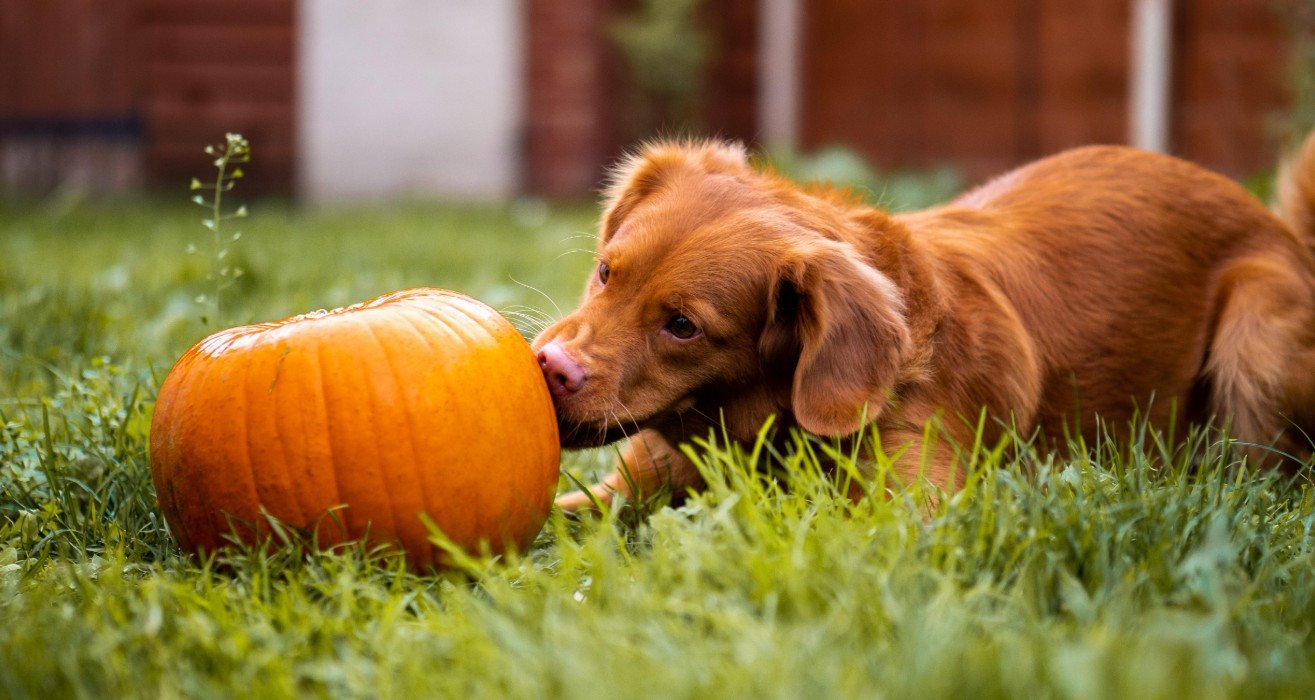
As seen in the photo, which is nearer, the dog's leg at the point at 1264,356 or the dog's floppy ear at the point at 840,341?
the dog's floppy ear at the point at 840,341

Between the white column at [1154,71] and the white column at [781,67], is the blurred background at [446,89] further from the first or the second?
the white column at [1154,71]

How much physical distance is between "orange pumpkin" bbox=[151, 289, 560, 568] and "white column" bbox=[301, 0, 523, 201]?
967cm

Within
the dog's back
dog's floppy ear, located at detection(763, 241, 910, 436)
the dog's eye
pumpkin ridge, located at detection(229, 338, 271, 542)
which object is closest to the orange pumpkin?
pumpkin ridge, located at detection(229, 338, 271, 542)

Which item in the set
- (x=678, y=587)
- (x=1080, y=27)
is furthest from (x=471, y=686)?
(x=1080, y=27)

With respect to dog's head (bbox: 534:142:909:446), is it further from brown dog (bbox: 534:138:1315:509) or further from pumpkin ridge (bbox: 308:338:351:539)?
pumpkin ridge (bbox: 308:338:351:539)

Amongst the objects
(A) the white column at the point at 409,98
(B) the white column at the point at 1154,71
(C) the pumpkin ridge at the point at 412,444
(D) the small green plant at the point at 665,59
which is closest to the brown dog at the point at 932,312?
(C) the pumpkin ridge at the point at 412,444

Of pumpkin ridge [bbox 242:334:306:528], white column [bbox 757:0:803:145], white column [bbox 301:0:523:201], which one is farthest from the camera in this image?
white column [bbox 757:0:803:145]

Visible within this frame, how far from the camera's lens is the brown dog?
246 cm

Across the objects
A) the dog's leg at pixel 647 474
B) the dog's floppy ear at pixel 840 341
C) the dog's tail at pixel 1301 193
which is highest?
the dog's tail at pixel 1301 193

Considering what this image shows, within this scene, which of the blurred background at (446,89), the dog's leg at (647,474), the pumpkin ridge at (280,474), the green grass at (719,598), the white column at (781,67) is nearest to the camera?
the green grass at (719,598)

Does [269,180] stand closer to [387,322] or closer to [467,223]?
[467,223]

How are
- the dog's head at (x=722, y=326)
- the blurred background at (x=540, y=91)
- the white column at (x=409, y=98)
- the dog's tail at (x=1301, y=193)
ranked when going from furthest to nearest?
the white column at (x=409, y=98) < the blurred background at (x=540, y=91) < the dog's tail at (x=1301, y=193) < the dog's head at (x=722, y=326)

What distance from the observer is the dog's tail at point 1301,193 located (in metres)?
3.43

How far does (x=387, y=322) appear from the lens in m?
2.23
